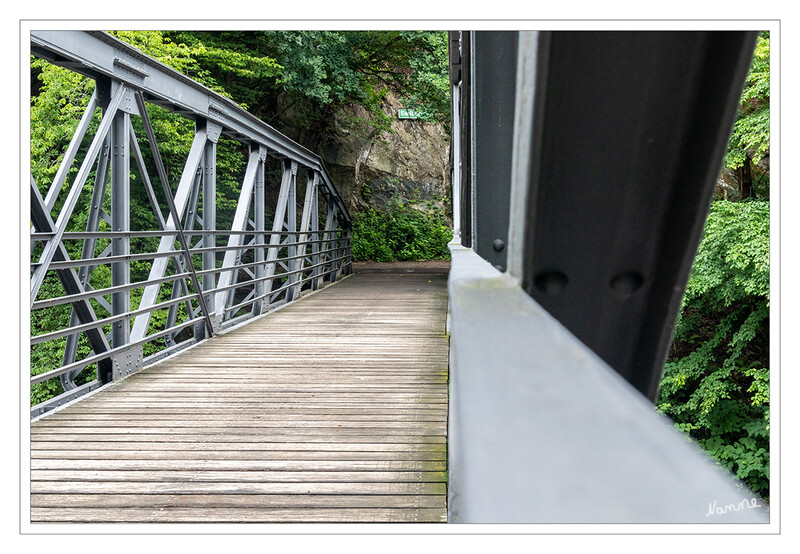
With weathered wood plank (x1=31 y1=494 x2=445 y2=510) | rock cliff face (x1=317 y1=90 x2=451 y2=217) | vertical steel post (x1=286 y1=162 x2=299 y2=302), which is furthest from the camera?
rock cliff face (x1=317 y1=90 x2=451 y2=217)

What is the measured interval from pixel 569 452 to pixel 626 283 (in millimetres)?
475

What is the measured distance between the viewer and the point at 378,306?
845 centimetres

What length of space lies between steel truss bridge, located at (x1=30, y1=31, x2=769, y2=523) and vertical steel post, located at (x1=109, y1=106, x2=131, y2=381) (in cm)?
2

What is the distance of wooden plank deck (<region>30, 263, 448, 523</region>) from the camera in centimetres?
238

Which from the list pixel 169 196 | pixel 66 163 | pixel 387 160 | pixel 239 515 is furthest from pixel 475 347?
pixel 387 160

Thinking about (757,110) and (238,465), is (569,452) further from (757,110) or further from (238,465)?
(757,110)

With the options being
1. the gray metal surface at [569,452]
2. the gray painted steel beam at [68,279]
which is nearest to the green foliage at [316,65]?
the gray painted steel beam at [68,279]

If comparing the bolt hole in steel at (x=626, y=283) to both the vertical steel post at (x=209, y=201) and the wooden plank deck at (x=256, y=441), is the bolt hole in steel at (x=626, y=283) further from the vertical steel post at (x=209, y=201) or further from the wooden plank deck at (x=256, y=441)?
the vertical steel post at (x=209, y=201)

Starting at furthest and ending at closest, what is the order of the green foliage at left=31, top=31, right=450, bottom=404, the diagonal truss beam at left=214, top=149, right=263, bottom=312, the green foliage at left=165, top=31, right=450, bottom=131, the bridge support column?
the green foliage at left=165, top=31, right=450, bottom=131
the green foliage at left=31, top=31, right=450, bottom=404
the diagonal truss beam at left=214, top=149, right=263, bottom=312
the bridge support column

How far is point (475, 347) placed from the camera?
46 centimetres

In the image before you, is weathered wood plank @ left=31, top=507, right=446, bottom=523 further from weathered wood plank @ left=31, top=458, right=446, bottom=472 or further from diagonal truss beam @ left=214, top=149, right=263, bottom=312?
diagonal truss beam @ left=214, top=149, right=263, bottom=312

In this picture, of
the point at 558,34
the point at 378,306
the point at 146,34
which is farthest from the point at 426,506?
the point at 146,34
